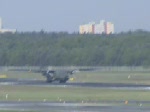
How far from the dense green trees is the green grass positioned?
71835mm

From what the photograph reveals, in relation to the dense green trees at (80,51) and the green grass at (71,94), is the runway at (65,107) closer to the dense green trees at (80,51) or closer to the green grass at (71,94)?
the green grass at (71,94)

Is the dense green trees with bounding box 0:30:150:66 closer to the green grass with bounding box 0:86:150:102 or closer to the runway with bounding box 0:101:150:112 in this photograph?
the green grass with bounding box 0:86:150:102

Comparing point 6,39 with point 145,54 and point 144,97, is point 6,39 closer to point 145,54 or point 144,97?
point 145,54

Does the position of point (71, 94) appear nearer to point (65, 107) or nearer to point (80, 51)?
point (65, 107)

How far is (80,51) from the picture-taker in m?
153

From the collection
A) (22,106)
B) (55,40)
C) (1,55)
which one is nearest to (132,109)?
(22,106)

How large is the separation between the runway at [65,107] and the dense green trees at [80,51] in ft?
288

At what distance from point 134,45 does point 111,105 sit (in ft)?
347

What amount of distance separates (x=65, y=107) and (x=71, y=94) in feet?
44.7

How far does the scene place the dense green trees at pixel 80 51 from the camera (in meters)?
145

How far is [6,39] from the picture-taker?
7003 inches

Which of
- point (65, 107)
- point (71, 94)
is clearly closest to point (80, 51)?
point (71, 94)

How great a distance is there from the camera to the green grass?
56.1 m

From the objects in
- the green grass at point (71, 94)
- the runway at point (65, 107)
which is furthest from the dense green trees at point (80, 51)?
the runway at point (65, 107)
